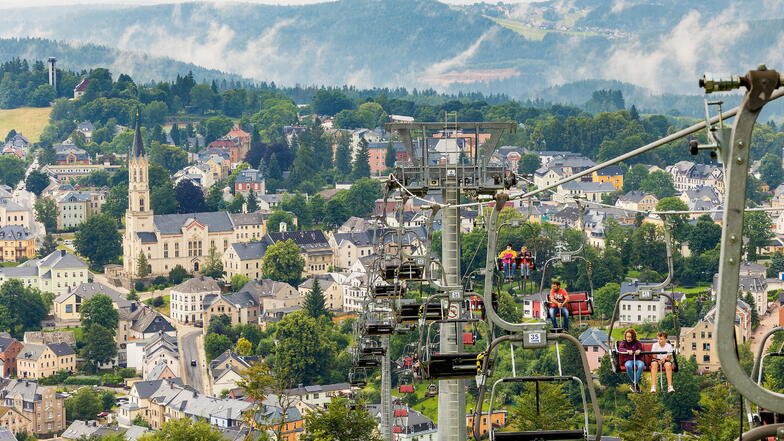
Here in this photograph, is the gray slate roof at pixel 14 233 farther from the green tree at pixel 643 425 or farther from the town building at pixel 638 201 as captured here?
the green tree at pixel 643 425

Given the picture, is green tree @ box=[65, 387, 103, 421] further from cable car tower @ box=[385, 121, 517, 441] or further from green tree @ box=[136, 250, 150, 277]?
cable car tower @ box=[385, 121, 517, 441]

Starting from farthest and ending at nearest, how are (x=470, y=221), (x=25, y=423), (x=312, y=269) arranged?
1. (x=470, y=221)
2. (x=312, y=269)
3. (x=25, y=423)

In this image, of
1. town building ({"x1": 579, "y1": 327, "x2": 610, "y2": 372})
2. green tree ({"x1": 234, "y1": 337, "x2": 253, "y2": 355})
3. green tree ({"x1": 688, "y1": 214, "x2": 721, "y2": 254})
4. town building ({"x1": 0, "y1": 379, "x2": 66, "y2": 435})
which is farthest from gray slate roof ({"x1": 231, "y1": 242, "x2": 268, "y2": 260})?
town building ({"x1": 579, "y1": 327, "x2": 610, "y2": 372})

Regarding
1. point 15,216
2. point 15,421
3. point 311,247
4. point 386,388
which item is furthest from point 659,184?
point 386,388

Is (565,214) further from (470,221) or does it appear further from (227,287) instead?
(227,287)

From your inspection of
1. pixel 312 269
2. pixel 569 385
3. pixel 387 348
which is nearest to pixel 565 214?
pixel 312 269
